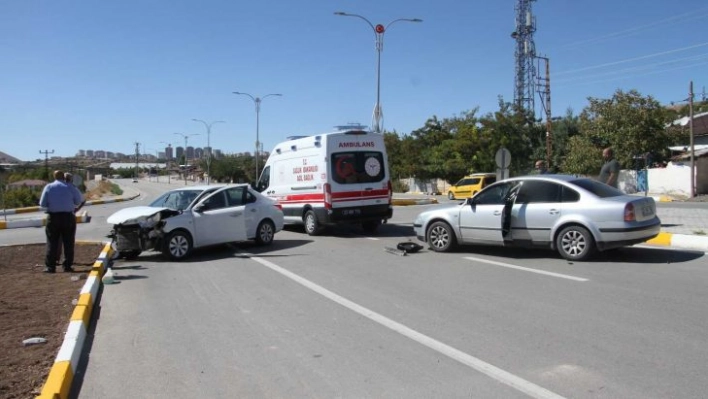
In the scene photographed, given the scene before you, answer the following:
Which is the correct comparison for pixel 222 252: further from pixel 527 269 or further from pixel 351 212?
pixel 527 269

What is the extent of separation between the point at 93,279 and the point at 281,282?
281 centimetres

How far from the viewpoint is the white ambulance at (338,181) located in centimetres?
1439

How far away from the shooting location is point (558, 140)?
2051 inches

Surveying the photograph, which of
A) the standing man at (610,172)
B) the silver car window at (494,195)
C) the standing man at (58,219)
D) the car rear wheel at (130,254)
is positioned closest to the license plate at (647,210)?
the standing man at (610,172)

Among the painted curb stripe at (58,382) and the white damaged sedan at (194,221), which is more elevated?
the white damaged sedan at (194,221)

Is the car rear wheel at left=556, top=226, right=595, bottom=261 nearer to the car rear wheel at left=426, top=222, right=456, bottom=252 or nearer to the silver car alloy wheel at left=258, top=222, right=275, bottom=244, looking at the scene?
the car rear wheel at left=426, top=222, right=456, bottom=252

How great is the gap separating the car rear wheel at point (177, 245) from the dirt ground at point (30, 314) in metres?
1.44

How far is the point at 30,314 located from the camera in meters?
6.69

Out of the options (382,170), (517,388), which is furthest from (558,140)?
(517,388)

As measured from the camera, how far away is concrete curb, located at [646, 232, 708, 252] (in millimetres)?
10508

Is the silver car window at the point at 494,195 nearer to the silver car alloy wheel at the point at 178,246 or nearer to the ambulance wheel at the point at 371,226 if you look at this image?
the ambulance wheel at the point at 371,226

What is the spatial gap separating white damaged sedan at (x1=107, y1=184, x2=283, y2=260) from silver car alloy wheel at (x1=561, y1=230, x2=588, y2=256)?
21.9 ft

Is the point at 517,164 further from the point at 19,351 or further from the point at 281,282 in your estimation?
the point at 19,351

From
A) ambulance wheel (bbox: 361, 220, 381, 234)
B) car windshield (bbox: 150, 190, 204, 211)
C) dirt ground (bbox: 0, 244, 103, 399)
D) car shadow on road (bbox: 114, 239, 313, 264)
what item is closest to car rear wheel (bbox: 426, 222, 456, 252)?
car shadow on road (bbox: 114, 239, 313, 264)
